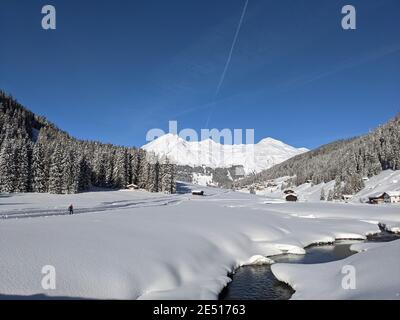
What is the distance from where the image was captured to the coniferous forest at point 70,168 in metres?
79.5

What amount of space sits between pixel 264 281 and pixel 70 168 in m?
77.7

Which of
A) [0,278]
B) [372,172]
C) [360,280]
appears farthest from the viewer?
[372,172]

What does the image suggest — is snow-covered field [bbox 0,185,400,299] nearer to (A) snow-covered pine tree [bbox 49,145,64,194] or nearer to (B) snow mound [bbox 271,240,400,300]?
(B) snow mound [bbox 271,240,400,300]

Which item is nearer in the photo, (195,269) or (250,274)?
(195,269)

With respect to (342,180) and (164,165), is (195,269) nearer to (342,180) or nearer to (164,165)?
(164,165)

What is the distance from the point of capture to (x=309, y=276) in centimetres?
2141

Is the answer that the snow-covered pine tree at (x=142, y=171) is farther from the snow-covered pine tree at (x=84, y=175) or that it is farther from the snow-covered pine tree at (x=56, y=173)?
the snow-covered pine tree at (x=56, y=173)

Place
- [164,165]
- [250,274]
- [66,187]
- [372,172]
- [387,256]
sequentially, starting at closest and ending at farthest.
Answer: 1. [387,256]
2. [250,274]
3. [66,187]
4. [164,165]
5. [372,172]

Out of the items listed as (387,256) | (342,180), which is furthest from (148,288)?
(342,180)

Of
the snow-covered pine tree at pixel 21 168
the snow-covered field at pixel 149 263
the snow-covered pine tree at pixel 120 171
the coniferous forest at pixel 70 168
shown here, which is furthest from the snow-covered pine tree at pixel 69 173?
the snow-covered field at pixel 149 263

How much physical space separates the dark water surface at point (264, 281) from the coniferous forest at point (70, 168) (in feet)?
232

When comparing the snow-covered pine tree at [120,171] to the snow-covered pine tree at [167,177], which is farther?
the snow-covered pine tree at [167,177]
